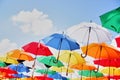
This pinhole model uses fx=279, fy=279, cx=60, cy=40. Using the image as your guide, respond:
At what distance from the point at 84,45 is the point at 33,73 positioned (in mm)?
7671

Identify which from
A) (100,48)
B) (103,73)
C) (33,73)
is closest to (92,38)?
(100,48)

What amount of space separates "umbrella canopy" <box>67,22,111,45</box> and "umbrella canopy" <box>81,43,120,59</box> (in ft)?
0.72

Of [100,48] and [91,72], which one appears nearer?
[100,48]

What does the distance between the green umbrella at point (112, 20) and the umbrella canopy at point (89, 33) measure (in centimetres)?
218

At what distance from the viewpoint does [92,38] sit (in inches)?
368

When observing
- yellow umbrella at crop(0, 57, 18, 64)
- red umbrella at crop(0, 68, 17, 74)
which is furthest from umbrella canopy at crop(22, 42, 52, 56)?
red umbrella at crop(0, 68, 17, 74)

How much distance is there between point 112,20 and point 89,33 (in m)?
2.73

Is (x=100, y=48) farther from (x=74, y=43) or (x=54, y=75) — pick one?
(x=54, y=75)

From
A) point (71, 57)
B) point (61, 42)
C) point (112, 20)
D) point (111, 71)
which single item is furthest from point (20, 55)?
point (112, 20)

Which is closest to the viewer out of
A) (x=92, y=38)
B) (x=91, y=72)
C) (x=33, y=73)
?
(x=92, y=38)

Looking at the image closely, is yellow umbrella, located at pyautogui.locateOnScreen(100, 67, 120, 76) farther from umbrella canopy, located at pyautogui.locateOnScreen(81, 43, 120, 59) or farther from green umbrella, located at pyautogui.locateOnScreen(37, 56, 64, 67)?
umbrella canopy, located at pyautogui.locateOnScreen(81, 43, 120, 59)

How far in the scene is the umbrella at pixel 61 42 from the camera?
31.7 feet

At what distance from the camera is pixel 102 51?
9422 mm

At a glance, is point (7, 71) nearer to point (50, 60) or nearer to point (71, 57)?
point (50, 60)
